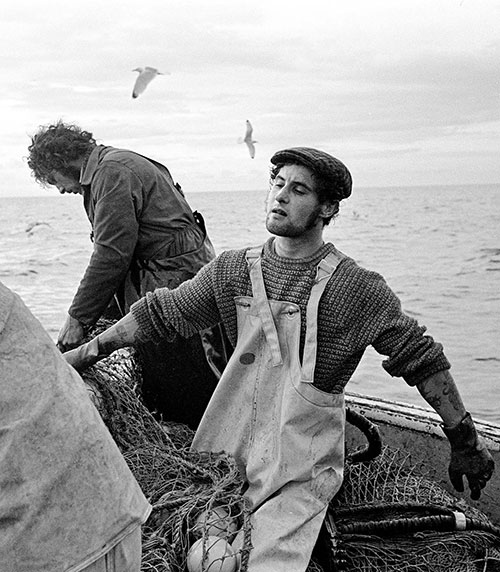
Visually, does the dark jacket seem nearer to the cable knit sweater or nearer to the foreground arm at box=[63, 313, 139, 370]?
the foreground arm at box=[63, 313, 139, 370]

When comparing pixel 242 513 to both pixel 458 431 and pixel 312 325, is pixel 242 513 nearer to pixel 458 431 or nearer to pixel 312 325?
pixel 312 325

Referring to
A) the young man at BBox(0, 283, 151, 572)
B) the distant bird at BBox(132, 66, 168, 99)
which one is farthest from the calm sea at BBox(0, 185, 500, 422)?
the young man at BBox(0, 283, 151, 572)

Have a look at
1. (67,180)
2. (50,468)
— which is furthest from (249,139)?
(50,468)

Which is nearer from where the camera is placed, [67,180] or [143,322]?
[143,322]

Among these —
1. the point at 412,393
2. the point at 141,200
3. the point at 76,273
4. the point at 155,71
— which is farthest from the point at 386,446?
the point at 76,273

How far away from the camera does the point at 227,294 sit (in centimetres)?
342

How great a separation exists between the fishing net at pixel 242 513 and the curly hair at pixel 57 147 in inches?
48.9

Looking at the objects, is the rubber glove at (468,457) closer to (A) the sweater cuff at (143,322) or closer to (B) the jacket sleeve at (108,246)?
(A) the sweater cuff at (143,322)

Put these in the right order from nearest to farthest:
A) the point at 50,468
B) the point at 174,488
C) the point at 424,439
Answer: the point at 50,468
the point at 174,488
the point at 424,439

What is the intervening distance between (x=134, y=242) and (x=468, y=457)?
2.05 m

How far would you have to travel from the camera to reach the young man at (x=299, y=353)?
3162mm

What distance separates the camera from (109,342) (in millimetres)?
3520

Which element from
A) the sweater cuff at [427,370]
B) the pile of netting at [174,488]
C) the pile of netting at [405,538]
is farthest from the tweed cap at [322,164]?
the pile of netting at [405,538]

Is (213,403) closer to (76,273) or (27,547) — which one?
(27,547)
